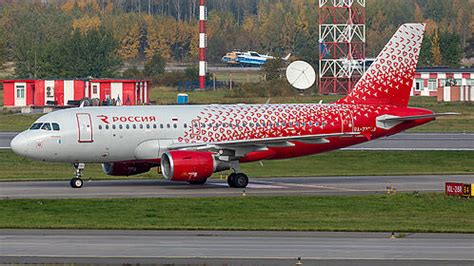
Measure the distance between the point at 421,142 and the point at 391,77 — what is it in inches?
939

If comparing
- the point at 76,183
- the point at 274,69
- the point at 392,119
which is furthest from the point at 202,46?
the point at 76,183

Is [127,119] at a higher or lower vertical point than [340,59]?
lower

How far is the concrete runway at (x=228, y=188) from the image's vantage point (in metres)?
50.5

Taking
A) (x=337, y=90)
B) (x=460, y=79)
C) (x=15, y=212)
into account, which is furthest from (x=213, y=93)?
(x=15, y=212)

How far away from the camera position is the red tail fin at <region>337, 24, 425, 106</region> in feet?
190

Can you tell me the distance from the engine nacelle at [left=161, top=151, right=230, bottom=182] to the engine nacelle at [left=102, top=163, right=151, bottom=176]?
2.73 meters

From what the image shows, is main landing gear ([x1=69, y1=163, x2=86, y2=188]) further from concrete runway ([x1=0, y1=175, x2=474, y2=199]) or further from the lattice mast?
the lattice mast

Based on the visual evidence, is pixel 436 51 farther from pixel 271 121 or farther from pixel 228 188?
pixel 228 188

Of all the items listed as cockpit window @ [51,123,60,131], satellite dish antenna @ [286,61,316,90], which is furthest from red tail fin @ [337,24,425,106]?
satellite dish antenna @ [286,61,316,90]

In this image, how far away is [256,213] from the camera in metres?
43.1

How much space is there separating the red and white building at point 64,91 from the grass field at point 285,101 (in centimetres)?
416

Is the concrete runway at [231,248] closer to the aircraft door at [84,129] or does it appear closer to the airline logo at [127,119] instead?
the aircraft door at [84,129]

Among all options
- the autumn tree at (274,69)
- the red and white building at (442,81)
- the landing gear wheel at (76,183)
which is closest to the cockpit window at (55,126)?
the landing gear wheel at (76,183)

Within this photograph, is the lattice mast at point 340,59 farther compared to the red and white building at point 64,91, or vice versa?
the lattice mast at point 340,59
